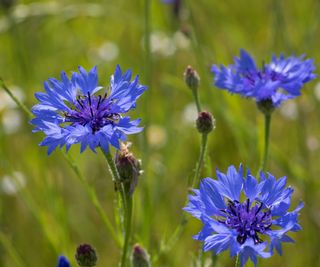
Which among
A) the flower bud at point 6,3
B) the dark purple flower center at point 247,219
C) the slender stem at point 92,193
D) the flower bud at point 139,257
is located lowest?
the flower bud at point 139,257

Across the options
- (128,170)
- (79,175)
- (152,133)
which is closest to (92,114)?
(128,170)

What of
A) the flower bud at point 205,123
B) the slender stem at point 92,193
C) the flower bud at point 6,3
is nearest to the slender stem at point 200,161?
the flower bud at point 205,123

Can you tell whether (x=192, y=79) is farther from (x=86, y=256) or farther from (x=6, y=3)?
(x=6, y=3)

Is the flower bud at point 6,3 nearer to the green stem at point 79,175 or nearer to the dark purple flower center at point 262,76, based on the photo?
the green stem at point 79,175

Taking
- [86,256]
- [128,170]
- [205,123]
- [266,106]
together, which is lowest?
[86,256]

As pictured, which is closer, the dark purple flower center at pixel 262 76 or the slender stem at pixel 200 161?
the slender stem at pixel 200 161
